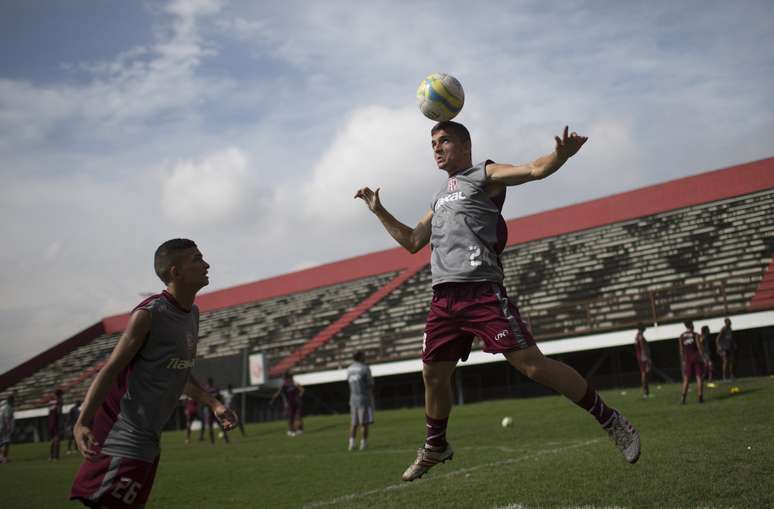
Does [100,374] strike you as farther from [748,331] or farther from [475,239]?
[748,331]

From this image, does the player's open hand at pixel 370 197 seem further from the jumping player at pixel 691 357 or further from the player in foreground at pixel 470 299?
the jumping player at pixel 691 357

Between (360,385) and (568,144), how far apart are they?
460 inches

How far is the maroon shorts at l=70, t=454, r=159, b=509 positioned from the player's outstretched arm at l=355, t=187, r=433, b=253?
2.42m

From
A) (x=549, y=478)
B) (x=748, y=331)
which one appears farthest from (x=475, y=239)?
(x=748, y=331)

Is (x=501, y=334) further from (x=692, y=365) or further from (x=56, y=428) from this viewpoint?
(x=56, y=428)

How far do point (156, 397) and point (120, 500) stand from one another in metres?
0.57

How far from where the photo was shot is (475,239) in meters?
4.75

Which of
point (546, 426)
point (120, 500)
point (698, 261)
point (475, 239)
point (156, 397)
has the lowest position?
point (546, 426)

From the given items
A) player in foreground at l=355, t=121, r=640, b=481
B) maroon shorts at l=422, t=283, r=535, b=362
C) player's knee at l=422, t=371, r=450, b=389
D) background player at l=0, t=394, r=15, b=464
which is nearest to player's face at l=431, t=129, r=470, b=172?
player in foreground at l=355, t=121, r=640, b=481

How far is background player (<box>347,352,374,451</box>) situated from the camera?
14.6 metres

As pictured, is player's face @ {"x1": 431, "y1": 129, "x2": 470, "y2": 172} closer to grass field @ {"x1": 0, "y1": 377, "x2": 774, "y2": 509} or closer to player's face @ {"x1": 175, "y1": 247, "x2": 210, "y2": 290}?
player's face @ {"x1": 175, "y1": 247, "x2": 210, "y2": 290}

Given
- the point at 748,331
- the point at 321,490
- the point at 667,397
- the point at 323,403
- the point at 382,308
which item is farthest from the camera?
the point at 382,308

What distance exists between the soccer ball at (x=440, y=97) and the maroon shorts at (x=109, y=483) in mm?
3068

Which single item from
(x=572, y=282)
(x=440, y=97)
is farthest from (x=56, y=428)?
(x=440, y=97)
